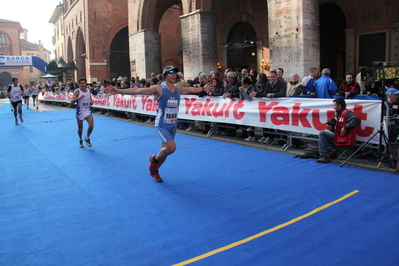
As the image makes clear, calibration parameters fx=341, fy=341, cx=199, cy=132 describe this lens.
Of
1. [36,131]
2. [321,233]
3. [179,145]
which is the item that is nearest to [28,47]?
[36,131]

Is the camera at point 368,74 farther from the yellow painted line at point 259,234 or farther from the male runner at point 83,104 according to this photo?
the male runner at point 83,104

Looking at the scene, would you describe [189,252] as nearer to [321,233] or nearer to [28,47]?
[321,233]

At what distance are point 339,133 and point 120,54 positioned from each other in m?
31.0

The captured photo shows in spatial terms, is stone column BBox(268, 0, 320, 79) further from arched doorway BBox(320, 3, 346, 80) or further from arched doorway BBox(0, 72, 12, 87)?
arched doorway BBox(0, 72, 12, 87)

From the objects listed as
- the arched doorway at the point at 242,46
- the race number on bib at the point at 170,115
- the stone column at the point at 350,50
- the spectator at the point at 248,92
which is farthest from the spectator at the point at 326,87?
the arched doorway at the point at 242,46

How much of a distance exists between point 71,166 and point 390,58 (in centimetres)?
1390

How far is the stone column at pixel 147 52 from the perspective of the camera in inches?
781

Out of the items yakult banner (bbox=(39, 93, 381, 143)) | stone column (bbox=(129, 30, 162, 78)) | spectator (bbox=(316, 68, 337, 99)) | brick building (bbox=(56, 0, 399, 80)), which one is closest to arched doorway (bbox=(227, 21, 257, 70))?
brick building (bbox=(56, 0, 399, 80))

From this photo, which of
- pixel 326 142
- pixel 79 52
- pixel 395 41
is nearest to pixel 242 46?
pixel 395 41

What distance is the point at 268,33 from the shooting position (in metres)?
16.8

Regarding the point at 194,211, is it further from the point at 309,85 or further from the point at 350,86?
the point at 350,86

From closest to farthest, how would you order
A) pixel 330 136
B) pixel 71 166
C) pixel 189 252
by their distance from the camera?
pixel 189 252
pixel 330 136
pixel 71 166

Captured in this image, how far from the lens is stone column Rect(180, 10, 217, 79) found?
49.3ft

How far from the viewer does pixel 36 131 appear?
43.1 feet
